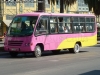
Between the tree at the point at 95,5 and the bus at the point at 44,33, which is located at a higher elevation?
the tree at the point at 95,5

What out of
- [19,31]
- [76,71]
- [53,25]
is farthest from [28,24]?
[76,71]

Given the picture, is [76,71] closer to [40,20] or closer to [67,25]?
[40,20]

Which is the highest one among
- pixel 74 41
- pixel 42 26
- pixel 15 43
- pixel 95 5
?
pixel 95 5

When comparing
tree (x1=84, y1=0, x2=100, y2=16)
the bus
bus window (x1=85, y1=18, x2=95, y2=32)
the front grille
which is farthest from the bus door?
tree (x1=84, y1=0, x2=100, y2=16)

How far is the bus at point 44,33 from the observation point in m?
19.8

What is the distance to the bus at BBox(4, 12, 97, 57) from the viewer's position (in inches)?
778

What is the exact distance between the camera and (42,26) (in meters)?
20.5

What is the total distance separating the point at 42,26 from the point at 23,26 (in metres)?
1.20

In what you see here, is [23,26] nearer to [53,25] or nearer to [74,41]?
[53,25]

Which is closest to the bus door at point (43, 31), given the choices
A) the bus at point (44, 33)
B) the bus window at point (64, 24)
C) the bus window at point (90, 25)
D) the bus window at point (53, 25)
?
the bus at point (44, 33)

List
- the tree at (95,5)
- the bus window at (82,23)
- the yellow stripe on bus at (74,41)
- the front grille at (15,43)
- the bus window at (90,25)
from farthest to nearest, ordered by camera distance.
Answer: the tree at (95,5) → the bus window at (90,25) → the bus window at (82,23) → the yellow stripe on bus at (74,41) → the front grille at (15,43)

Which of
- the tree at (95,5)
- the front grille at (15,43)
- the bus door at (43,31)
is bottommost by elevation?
the front grille at (15,43)

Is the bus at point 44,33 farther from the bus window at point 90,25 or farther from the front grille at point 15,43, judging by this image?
the bus window at point 90,25

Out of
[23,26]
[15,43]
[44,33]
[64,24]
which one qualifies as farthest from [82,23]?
[15,43]
